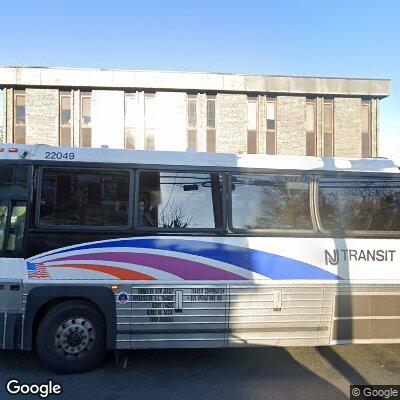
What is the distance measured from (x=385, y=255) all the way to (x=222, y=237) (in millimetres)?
2188

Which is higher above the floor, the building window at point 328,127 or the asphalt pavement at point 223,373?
the building window at point 328,127

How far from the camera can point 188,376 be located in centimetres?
520

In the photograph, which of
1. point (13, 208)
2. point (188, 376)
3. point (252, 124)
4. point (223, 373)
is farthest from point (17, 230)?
point (252, 124)

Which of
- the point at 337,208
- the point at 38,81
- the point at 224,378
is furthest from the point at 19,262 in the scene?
the point at 38,81

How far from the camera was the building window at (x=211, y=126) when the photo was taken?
24.2 m

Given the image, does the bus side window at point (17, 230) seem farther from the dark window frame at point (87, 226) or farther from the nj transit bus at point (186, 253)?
the dark window frame at point (87, 226)

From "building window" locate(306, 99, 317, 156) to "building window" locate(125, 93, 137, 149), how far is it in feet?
33.1

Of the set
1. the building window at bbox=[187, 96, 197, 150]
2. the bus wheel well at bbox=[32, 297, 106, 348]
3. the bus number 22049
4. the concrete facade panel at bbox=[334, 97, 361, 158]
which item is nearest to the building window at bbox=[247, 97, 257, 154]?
the building window at bbox=[187, 96, 197, 150]

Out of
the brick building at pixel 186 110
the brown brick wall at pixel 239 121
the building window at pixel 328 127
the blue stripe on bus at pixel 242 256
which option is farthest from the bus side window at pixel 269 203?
the building window at pixel 328 127

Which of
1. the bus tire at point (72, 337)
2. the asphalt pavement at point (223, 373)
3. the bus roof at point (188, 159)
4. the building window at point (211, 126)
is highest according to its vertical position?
the building window at point (211, 126)

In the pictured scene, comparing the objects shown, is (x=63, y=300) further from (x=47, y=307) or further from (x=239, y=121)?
(x=239, y=121)

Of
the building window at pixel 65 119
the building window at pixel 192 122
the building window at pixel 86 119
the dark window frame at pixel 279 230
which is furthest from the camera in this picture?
the building window at pixel 192 122

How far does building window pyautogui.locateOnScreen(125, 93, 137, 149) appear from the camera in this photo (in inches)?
928

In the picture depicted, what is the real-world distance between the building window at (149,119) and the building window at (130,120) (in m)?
0.61
